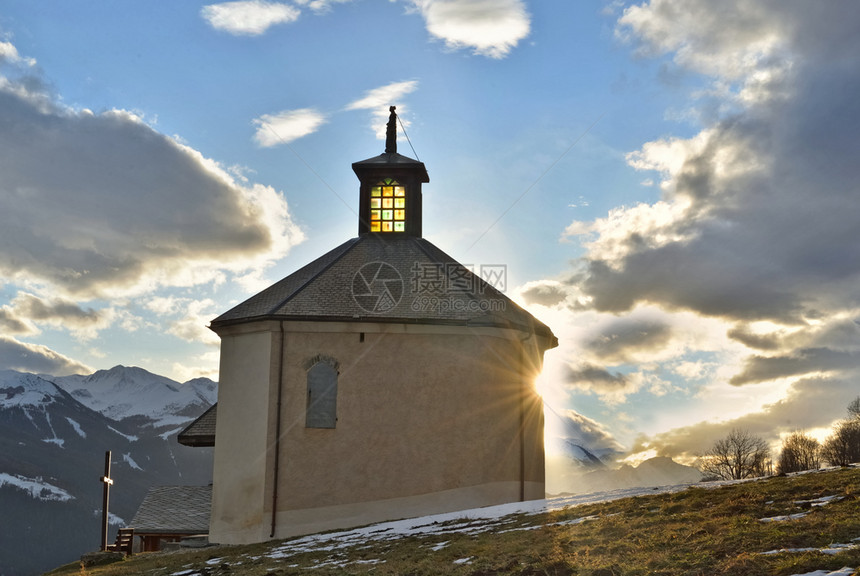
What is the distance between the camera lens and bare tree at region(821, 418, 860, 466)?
64.4 m

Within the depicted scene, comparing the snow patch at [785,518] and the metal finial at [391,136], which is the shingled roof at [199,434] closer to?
the metal finial at [391,136]

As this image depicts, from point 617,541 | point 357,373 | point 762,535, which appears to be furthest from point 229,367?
point 762,535

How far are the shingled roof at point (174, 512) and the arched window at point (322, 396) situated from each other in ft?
41.7

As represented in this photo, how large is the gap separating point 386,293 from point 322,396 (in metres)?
4.30

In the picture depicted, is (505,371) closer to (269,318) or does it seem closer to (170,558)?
(269,318)

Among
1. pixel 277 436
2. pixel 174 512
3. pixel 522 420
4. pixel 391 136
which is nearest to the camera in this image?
pixel 277 436

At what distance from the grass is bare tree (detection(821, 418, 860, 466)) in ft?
169

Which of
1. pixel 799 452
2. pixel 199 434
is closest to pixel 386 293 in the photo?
pixel 199 434

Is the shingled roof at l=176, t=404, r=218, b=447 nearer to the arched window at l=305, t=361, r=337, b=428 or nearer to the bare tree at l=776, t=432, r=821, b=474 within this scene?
the arched window at l=305, t=361, r=337, b=428

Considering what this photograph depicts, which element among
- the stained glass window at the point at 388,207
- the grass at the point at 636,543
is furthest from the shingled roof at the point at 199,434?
the stained glass window at the point at 388,207

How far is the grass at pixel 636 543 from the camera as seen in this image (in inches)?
428

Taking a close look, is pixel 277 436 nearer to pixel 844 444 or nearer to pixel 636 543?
pixel 636 543

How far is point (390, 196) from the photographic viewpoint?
32969 millimetres

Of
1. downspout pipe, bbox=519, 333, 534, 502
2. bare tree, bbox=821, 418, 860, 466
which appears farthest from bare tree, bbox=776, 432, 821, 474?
downspout pipe, bbox=519, 333, 534, 502
